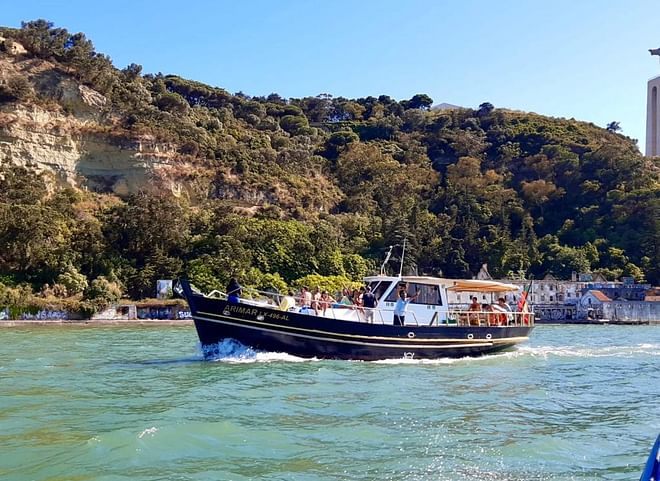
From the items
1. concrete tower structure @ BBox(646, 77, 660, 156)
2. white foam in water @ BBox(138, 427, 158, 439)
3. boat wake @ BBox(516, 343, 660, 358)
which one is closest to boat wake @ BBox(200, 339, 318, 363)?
white foam in water @ BBox(138, 427, 158, 439)

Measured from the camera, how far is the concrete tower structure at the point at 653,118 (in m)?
120

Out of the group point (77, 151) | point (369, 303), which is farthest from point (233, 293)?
point (77, 151)

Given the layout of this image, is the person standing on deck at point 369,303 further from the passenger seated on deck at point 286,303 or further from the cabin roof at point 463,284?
the passenger seated on deck at point 286,303

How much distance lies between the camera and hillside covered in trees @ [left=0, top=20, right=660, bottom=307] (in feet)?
216

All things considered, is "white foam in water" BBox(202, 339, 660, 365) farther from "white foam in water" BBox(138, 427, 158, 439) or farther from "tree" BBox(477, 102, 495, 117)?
"tree" BBox(477, 102, 495, 117)

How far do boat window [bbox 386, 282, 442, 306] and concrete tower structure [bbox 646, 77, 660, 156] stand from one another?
359ft

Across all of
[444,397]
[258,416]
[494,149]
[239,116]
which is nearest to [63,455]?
[258,416]

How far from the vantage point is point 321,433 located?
12.5 meters

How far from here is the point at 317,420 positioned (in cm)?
1365

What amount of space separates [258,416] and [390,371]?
8.12 meters

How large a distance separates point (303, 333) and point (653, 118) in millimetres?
122957

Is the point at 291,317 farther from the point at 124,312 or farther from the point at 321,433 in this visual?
the point at 124,312

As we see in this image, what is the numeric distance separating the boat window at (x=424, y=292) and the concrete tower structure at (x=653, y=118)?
359 feet

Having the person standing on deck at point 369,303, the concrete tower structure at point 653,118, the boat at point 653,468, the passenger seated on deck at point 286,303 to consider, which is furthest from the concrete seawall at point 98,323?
the concrete tower structure at point 653,118
